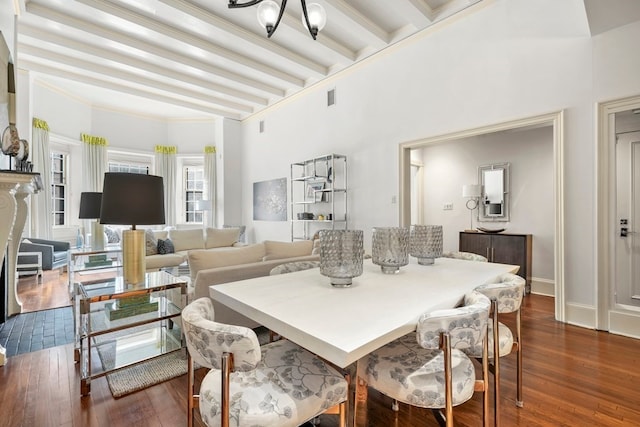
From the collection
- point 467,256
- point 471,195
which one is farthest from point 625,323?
point 471,195

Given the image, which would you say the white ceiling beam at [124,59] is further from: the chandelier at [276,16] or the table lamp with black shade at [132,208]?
the table lamp with black shade at [132,208]

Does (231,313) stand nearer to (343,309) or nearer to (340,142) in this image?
(343,309)

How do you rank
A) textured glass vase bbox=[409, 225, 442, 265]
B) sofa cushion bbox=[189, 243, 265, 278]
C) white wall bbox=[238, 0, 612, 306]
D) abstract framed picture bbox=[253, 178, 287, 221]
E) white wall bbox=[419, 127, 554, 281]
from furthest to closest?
1. abstract framed picture bbox=[253, 178, 287, 221]
2. white wall bbox=[419, 127, 554, 281]
3. white wall bbox=[238, 0, 612, 306]
4. sofa cushion bbox=[189, 243, 265, 278]
5. textured glass vase bbox=[409, 225, 442, 265]

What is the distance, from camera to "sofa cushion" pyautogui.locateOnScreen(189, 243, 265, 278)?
243 centimetres

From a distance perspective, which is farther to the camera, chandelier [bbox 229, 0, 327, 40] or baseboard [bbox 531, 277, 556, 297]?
baseboard [bbox 531, 277, 556, 297]

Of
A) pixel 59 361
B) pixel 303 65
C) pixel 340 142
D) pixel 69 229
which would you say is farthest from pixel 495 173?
pixel 69 229

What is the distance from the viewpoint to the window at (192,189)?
7762 mm

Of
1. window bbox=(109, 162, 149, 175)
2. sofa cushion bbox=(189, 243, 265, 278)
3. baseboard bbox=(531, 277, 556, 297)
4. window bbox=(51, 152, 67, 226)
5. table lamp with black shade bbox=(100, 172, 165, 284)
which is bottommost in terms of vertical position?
baseboard bbox=(531, 277, 556, 297)

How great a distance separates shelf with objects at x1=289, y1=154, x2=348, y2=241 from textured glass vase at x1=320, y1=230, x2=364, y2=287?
3505 mm

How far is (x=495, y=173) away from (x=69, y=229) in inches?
310

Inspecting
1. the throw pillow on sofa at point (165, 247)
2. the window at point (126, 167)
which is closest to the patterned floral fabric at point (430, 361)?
the throw pillow on sofa at point (165, 247)

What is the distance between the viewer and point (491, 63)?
10.9ft

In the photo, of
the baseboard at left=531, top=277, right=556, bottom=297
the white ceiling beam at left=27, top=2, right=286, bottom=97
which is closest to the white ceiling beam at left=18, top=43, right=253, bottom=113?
the white ceiling beam at left=27, top=2, right=286, bottom=97

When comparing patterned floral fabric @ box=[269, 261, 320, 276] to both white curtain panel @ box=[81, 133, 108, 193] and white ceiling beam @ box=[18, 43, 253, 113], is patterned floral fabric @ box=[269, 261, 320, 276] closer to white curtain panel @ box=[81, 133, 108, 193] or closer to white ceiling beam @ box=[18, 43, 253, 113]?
white ceiling beam @ box=[18, 43, 253, 113]
